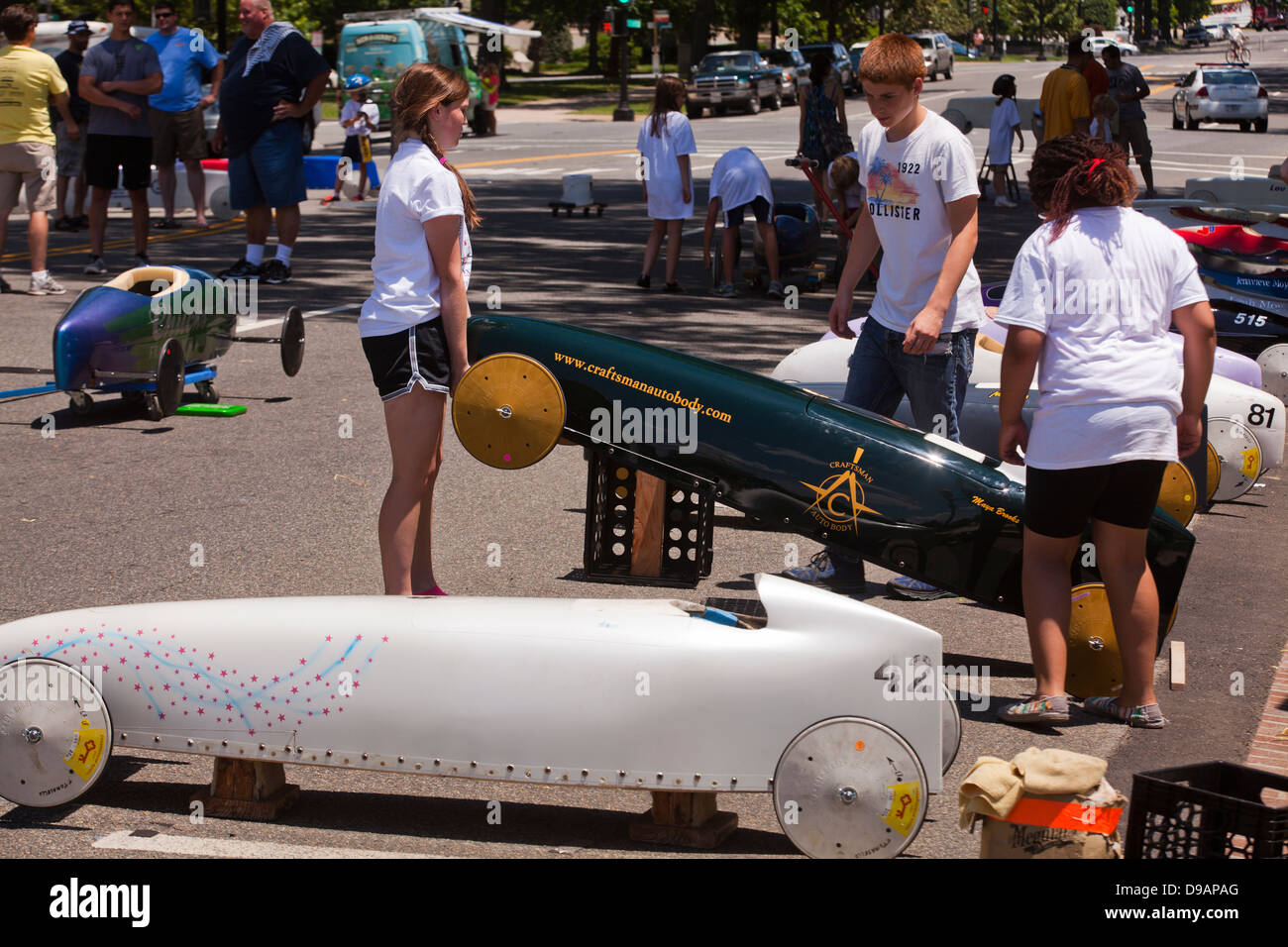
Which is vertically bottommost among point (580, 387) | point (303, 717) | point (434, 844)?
point (434, 844)

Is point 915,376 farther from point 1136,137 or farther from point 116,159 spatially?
point 1136,137

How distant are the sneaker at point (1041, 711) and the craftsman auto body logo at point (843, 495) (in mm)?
881

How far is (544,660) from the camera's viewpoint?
383cm

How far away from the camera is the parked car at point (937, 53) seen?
56.9m

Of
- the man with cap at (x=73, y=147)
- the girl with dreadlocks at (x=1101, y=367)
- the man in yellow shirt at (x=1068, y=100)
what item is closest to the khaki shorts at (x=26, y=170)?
the man with cap at (x=73, y=147)

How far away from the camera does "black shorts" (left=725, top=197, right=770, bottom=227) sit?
41.1 feet

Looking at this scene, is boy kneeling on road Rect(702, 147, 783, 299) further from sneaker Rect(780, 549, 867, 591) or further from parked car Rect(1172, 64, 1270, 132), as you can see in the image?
parked car Rect(1172, 64, 1270, 132)

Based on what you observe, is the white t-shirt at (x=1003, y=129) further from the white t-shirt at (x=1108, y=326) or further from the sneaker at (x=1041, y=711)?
the sneaker at (x=1041, y=711)

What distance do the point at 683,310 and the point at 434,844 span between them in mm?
8783

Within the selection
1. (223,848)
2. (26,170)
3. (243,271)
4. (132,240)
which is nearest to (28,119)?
(26,170)

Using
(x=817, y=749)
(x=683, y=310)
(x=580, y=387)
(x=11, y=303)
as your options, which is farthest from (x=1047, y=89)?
(x=817, y=749)

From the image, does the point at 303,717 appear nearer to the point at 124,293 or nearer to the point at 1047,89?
the point at 124,293

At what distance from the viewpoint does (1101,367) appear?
4395mm

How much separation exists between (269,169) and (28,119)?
6.04ft
